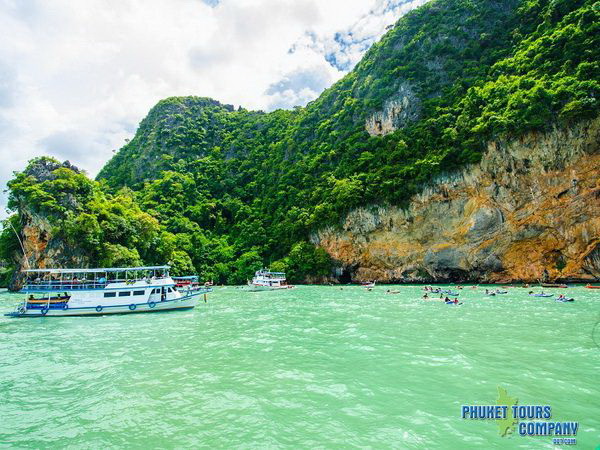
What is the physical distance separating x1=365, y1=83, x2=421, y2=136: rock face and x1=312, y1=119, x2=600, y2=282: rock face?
18.2m

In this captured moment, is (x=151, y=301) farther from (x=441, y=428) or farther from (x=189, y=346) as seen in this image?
(x=441, y=428)

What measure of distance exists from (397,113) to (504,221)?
28.9 meters

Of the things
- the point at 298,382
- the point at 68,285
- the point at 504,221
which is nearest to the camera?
the point at 298,382

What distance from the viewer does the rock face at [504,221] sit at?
37.6 metres

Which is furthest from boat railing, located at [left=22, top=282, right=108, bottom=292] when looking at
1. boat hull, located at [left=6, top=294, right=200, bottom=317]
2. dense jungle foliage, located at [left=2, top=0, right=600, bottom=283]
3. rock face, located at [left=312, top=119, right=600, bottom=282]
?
rock face, located at [left=312, top=119, right=600, bottom=282]

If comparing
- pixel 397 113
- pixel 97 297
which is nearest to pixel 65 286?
pixel 97 297

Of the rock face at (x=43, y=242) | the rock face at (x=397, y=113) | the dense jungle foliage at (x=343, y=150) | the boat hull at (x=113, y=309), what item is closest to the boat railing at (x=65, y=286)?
the boat hull at (x=113, y=309)

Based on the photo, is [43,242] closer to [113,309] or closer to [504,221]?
[113,309]

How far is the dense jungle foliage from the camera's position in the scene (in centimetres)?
4253

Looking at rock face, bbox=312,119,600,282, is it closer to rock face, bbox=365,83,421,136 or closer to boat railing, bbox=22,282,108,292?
rock face, bbox=365,83,421,136

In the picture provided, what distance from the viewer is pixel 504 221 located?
42.3 m

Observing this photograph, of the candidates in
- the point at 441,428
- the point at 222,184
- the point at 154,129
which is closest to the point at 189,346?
the point at 441,428

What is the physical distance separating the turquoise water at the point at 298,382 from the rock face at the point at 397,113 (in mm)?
46685

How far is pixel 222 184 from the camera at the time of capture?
88062 millimetres
